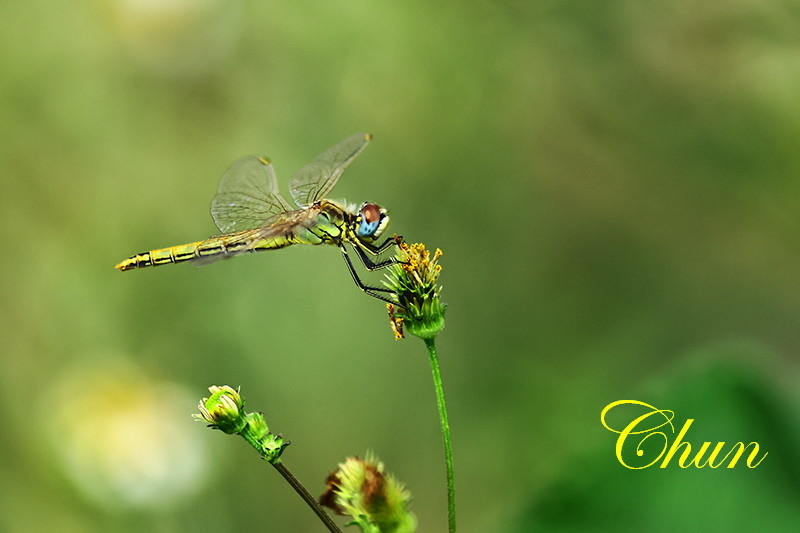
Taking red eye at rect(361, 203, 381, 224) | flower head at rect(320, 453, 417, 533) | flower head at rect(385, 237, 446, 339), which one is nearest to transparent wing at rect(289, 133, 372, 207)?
red eye at rect(361, 203, 381, 224)

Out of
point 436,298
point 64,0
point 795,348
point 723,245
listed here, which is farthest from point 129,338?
point 795,348

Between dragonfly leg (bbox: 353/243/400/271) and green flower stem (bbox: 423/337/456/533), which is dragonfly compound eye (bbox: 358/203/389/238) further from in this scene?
green flower stem (bbox: 423/337/456/533)

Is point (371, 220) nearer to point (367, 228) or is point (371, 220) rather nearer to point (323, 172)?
point (367, 228)

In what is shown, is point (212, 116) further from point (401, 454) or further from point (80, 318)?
point (401, 454)

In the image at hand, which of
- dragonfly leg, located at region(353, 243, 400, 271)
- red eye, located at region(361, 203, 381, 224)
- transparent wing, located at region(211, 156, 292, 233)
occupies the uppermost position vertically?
transparent wing, located at region(211, 156, 292, 233)

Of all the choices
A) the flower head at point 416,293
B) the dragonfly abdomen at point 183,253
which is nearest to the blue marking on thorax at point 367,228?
the dragonfly abdomen at point 183,253
